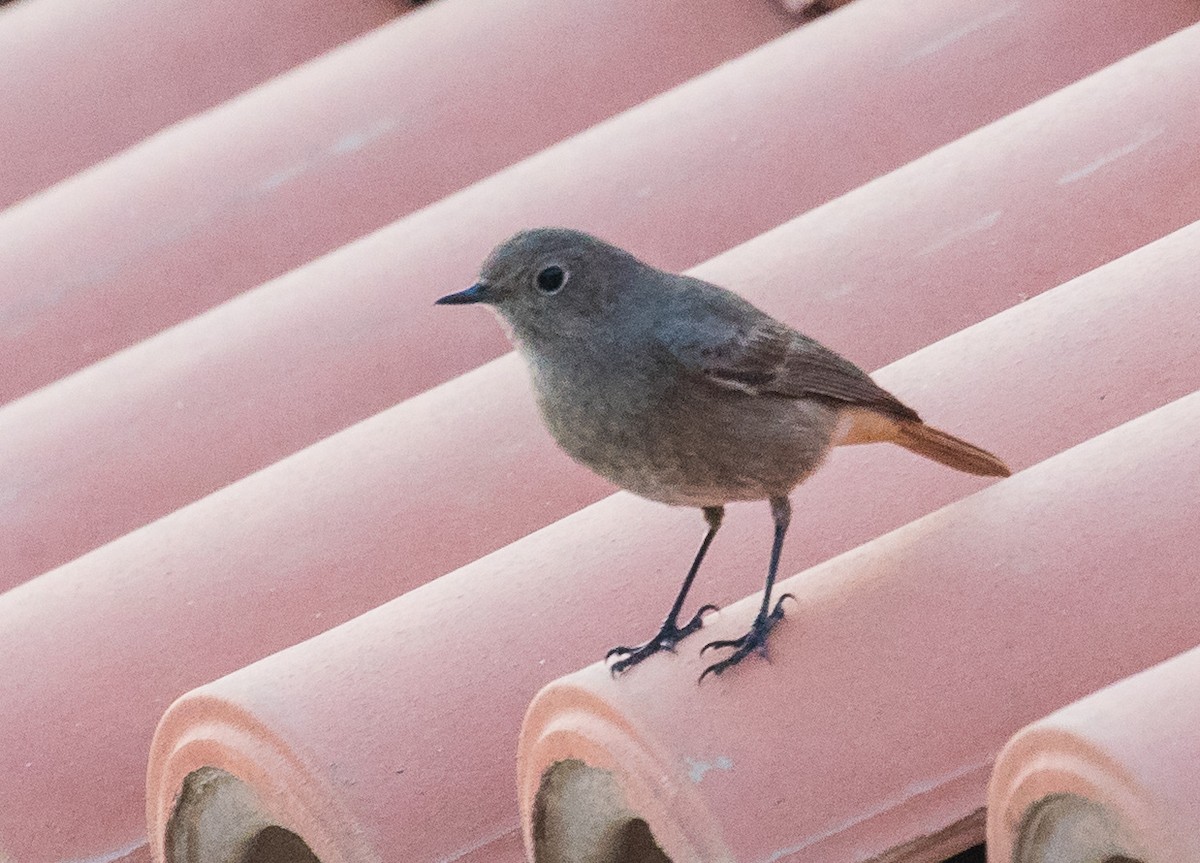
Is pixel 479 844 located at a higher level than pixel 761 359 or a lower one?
lower

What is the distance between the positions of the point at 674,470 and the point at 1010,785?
910 mm

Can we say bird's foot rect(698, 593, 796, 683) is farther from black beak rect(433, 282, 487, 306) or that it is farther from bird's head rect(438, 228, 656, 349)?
black beak rect(433, 282, 487, 306)

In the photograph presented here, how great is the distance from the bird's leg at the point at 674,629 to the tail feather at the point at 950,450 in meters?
0.34

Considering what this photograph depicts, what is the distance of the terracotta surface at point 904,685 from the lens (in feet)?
7.29

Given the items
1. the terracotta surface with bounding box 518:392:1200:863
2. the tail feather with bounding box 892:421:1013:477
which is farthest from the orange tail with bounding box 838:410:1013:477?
the terracotta surface with bounding box 518:392:1200:863

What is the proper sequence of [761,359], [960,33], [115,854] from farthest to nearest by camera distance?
1. [960,33]
2. [761,359]
3. [115,854]

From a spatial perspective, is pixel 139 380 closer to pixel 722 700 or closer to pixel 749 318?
→ pixel 749 318

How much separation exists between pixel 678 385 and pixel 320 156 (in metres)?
1.77

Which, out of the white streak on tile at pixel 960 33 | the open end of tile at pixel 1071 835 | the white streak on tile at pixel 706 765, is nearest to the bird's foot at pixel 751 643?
the white streak on tile at pixel 706 765

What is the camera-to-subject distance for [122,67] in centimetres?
502

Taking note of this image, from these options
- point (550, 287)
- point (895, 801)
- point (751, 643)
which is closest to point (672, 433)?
point (550, 287)

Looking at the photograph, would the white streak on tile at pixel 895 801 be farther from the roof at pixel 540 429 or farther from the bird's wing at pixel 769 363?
the bird's wing at pixel 769 363

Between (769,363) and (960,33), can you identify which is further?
(960,33)

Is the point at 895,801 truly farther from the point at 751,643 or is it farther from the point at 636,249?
the point at 636,249
